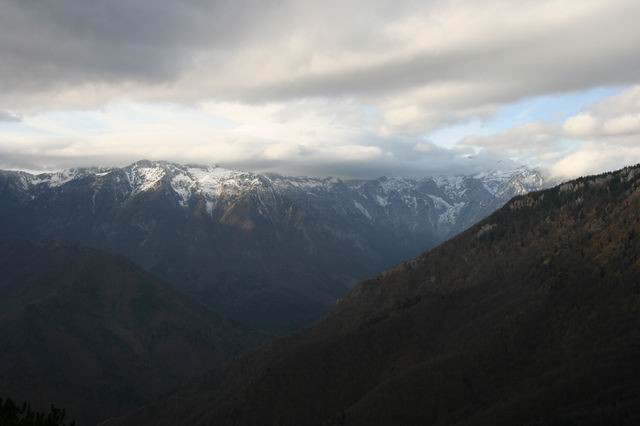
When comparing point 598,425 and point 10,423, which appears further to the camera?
point 598,425

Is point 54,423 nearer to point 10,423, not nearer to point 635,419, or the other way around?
point 10,423

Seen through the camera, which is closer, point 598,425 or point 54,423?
point 54,423

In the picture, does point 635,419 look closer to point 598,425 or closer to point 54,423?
point 598,425

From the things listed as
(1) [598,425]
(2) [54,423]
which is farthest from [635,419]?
(2) [54,423]

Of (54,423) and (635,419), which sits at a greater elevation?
(54,423)

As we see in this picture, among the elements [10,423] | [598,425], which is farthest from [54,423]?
[598,425]

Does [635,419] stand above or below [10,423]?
below

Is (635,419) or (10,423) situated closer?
(10,423)
